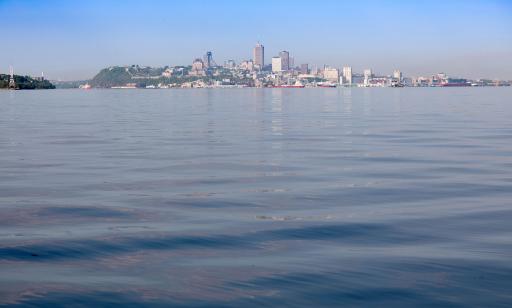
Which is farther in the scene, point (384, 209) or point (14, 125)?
point (14, 125)

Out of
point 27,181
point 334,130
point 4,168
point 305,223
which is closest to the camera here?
point 305,223

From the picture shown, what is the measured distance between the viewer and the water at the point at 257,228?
19.4 ft

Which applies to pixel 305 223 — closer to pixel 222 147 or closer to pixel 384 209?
pixel 384 209

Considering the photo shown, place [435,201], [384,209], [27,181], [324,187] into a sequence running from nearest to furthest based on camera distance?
[384,209] < [435,201] < [324,187] < [27,181]

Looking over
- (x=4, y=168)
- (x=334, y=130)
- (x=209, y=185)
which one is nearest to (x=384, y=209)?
(x=209, y=185)

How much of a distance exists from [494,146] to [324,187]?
8.37 m

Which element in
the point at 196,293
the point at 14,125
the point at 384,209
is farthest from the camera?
the point at 14,125

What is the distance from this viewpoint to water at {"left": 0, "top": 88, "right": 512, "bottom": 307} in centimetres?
590

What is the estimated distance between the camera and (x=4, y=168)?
14.0 meters

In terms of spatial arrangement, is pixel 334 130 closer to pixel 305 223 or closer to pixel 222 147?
pixel 222 147

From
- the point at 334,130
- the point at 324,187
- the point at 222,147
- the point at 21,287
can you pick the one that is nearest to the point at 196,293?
the point at 21,287

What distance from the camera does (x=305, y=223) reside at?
336 inches

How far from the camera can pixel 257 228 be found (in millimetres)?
8266

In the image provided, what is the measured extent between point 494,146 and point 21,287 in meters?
14.5
